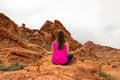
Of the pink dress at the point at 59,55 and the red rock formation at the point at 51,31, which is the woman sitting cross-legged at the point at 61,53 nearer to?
the pink dress at the point at 59,55

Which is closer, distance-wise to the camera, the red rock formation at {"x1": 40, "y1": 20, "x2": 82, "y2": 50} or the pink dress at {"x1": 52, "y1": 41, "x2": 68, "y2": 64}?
the pink dress at {"x1": 52, "y1": 41, "x2": 68, "y2": 64}

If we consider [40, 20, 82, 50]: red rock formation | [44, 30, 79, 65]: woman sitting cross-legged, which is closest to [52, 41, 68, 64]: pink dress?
[44, 30, 79, 65]: woman sitting cross-legged

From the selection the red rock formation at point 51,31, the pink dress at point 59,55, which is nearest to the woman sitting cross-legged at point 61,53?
the pink dress at point 59,55

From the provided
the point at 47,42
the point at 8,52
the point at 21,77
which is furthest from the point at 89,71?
A: the point at 47,42

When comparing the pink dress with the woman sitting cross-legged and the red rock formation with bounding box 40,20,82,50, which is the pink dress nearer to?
the woman sitting cross-legged

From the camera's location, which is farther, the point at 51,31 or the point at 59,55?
the point at 51,31

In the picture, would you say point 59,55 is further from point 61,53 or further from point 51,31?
point 51,31

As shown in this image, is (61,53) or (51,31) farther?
(51,31)

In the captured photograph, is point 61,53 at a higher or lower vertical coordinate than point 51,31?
lower

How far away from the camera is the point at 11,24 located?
48.7 meters

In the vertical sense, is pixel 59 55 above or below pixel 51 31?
below

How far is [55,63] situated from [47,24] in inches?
1930

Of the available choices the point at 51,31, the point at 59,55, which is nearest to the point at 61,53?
the point at 59,55

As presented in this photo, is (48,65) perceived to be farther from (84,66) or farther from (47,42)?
(47,42)
